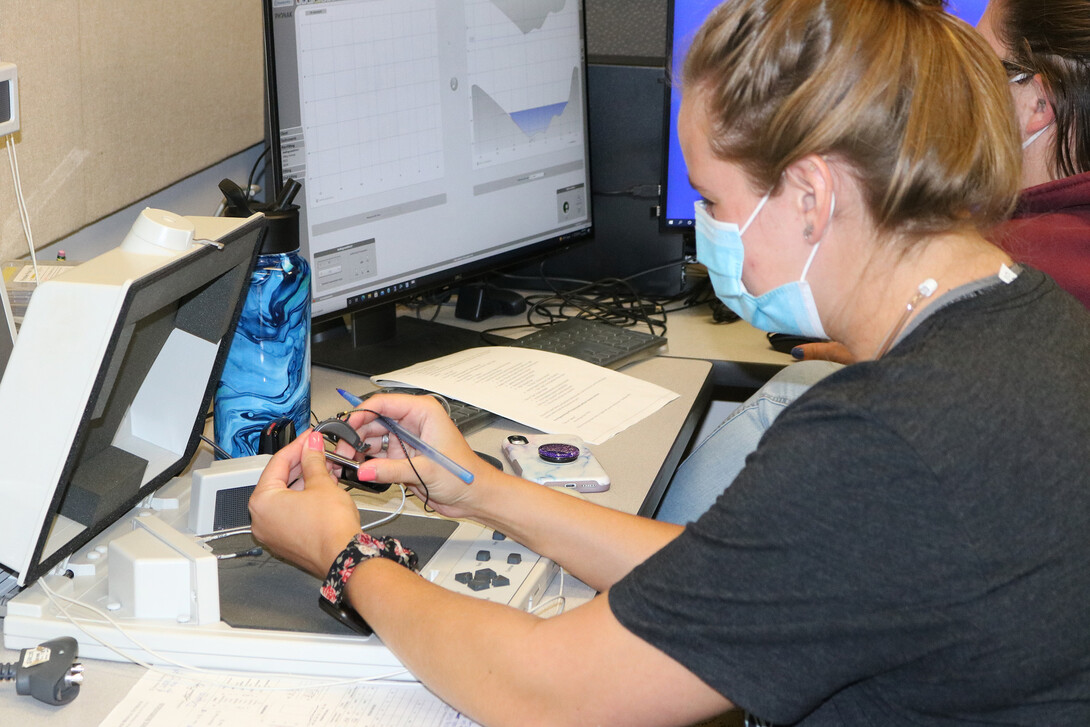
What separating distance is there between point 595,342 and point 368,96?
45cm

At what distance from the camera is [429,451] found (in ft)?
3.10

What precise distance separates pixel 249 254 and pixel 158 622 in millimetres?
342

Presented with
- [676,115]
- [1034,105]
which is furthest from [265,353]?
[1034,105]

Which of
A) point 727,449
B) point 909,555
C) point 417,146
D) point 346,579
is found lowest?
point 727,449

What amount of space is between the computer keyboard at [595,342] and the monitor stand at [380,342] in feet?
0.33

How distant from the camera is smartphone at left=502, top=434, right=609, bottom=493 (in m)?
1.05

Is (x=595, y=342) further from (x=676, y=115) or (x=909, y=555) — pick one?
(x=909, y=555)

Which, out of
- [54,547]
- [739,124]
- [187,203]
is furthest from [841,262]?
[187,203]

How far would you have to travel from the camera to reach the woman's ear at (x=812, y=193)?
0.72 m

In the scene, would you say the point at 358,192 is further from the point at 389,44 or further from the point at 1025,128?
the point at 1025,128

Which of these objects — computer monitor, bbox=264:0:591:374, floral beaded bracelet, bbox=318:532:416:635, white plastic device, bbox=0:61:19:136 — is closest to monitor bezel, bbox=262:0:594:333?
computer monitor, bbox=264:0:591:374

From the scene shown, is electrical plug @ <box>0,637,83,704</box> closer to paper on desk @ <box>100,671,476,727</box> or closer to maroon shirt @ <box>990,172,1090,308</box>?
paper on desk @ <box>100,671,476,727</box>

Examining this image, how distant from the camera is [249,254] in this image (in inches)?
37.7

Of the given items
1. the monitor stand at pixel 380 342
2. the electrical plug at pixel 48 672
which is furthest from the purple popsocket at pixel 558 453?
the electrical plug at pixel 48 672
